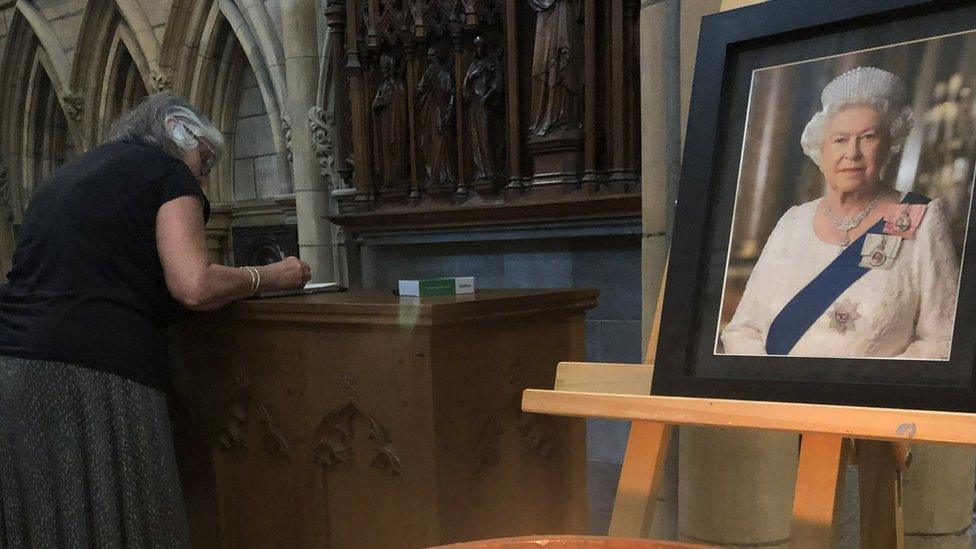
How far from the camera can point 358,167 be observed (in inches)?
138

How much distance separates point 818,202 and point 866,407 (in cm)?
25

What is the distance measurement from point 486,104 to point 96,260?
6.27 ft

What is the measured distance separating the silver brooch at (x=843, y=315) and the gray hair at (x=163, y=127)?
1394 mm

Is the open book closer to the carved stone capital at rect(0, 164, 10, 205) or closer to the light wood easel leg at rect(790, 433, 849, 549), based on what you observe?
the light wood easel leg at rect(790, 433, 849, 549)

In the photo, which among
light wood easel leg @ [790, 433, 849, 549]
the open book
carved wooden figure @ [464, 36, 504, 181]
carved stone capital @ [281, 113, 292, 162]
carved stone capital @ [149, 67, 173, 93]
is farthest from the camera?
carved stone capital @ [149, 67, 173, 93]

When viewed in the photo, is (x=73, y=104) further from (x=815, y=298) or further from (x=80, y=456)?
(x=815, y=298)

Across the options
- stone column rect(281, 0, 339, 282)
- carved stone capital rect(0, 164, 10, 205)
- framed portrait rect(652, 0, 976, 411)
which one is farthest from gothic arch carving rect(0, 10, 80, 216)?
framed portrait rect(652, 0, 976, 411)

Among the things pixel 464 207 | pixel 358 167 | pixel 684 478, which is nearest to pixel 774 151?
→ pixel 684 478

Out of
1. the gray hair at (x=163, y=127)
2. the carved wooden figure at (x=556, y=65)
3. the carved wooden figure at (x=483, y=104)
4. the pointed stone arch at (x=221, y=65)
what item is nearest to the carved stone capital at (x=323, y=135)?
the pointed stone arch at (x=221, y=65)

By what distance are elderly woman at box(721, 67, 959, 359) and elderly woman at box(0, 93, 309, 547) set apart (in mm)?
1130

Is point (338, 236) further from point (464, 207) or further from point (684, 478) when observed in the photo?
point (684, 478)

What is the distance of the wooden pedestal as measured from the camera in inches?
55.7

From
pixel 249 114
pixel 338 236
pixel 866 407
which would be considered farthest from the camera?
pixel 249 114

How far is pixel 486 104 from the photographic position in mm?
3076
